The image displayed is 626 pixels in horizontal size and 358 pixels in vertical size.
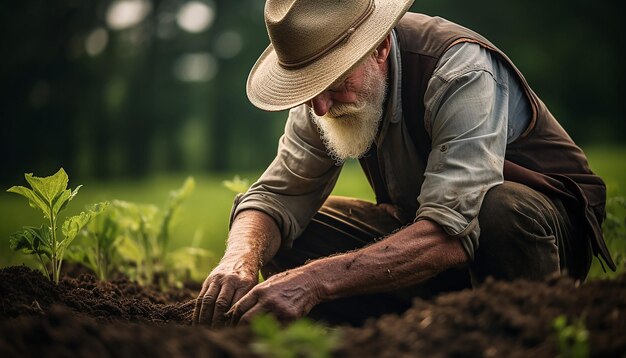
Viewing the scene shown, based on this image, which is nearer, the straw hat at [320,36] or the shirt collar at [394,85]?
the straw hat at [320,36]

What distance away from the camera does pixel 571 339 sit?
91.7 inches

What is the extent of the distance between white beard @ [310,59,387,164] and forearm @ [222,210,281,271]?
48 cm

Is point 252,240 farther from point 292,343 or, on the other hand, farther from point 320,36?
point 292,343

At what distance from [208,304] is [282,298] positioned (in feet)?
1.36

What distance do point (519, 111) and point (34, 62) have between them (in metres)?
19.6

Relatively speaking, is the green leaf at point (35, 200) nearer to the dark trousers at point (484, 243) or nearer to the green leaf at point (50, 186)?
the green leaf at point (50, 186)

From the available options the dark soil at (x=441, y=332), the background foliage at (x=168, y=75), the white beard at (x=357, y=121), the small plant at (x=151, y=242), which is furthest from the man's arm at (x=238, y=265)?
the background foliage at (x=168, y=75)

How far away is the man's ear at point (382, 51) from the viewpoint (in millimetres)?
3719

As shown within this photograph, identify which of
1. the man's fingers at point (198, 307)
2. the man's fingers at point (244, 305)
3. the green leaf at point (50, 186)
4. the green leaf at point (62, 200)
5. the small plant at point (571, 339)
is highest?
the green leaf at point (50, 186)

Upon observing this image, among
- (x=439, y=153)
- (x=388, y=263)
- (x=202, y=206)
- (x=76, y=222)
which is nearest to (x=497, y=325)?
(x=388, y=263)

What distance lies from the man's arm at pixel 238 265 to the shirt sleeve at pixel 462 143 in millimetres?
786

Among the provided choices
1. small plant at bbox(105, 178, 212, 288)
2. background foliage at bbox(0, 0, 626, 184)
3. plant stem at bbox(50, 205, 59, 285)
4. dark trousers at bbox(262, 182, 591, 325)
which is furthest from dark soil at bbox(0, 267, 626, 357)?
background foliage at bbox(0, 0, 626, 184)

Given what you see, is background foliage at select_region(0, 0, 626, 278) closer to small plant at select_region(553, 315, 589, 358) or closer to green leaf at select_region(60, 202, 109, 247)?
green leaf at select_region(60, 202, 109, 247)

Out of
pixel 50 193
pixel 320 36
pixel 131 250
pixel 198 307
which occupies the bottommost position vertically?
pixel 131 250
